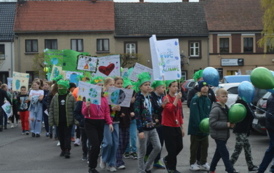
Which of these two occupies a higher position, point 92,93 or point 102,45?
point 102,45

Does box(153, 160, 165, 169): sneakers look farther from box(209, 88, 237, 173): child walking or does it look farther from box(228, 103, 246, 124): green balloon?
box(228, 103, 246, 124): green balloon

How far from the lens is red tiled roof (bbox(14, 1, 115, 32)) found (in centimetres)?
4800

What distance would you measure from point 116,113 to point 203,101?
1.88m

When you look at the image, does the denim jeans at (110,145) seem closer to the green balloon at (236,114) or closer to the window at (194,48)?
the green balloon at (236,114)

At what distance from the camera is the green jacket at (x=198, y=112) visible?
31.9ft

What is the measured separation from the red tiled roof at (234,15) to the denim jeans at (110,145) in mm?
38938

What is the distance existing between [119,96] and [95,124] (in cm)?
78

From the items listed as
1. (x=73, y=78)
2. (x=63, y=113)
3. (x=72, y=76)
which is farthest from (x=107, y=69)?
(x=72, y=76)

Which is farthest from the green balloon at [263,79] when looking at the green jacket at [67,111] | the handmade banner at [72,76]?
the handmade banner at [72,76]

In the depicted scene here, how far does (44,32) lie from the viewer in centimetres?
4794

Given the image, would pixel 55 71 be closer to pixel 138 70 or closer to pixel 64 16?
pixel 138 70

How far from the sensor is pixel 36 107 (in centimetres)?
1719

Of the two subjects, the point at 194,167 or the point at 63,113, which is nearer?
the point at 194,167

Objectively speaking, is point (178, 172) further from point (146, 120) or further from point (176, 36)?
point (176, 36)
